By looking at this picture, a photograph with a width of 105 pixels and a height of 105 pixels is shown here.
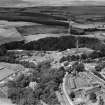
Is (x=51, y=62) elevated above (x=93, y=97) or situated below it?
below

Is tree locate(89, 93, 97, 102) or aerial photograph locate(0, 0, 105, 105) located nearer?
tree locate(89, 93, 97, 102)

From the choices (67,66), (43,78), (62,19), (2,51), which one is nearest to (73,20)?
(62,19)

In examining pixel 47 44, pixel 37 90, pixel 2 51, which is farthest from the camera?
pixel 47 44

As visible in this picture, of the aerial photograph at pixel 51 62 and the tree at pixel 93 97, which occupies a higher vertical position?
the tree at pixel 93 97

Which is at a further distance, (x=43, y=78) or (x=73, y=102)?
(x=43, y=78)

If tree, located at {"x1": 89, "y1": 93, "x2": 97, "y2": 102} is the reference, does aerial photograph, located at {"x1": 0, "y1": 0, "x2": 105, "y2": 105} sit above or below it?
below

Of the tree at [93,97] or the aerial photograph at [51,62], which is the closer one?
the tree at [93,97]

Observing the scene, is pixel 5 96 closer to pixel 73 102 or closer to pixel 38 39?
pixel 73 102

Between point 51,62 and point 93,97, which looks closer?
point 93,97
